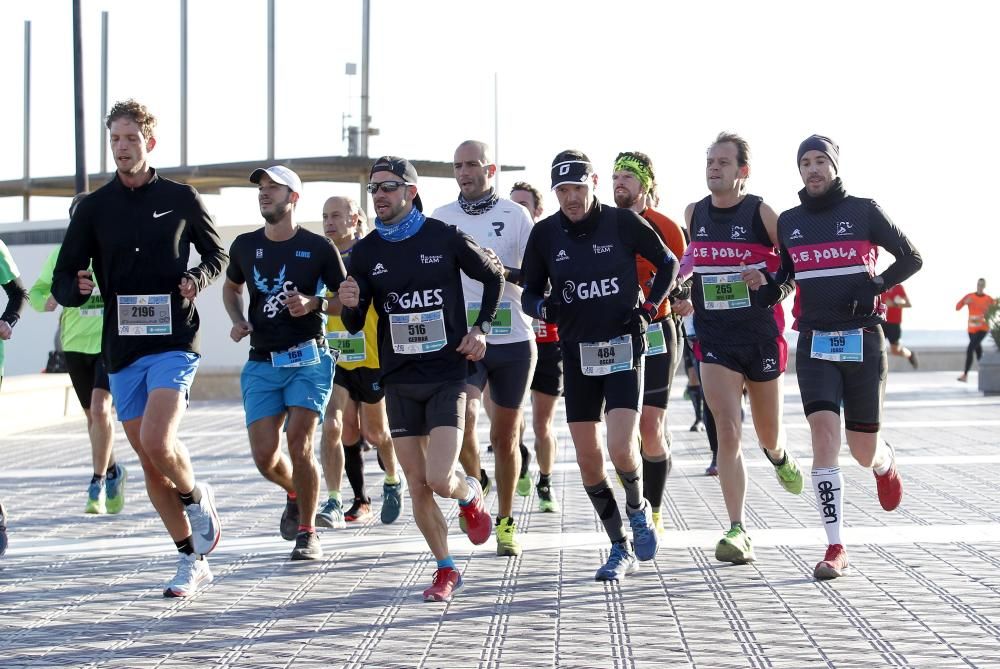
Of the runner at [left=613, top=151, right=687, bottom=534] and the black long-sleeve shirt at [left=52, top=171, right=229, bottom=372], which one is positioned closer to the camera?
the black long-sleeve shirt at [left=52, top=171, right=229, bottom=372]

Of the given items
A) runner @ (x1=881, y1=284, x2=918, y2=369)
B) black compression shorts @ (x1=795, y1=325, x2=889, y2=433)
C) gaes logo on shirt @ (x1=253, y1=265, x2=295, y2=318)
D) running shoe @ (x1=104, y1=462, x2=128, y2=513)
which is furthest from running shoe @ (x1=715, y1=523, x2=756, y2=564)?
runner @ (x1=881, y1=284, x2=918, y2=369)

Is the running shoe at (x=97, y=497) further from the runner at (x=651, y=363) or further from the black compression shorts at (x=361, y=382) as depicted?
the runner at (x=651, y=363)

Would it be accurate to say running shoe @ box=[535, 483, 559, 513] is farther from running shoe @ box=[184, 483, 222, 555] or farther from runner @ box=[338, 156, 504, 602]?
running shoe @ box=[184, 483, 222, 555]

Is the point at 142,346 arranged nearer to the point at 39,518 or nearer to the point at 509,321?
the point at 509,321

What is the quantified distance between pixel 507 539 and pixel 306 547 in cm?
106

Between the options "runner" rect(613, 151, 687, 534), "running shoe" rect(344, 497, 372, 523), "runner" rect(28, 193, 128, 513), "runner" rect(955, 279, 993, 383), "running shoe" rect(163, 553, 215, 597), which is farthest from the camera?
"runner" rect(955, 279, 993, 383)

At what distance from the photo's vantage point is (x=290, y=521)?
8133 millimetres

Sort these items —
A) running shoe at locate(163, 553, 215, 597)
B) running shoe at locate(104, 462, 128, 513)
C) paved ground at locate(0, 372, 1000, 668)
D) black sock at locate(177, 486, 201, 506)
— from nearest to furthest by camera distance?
1. paved ground at locate(0, 372, 1000, 668)
2. running shoe at locate(163, 553, 215, 597)
3. black sock at locate(177, 486, 201, 506)
4. running shoe at locate(104, 462, 128, 513)

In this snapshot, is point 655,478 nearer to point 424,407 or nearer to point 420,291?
point 424,407

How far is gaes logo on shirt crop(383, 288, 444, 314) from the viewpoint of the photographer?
22.1ft

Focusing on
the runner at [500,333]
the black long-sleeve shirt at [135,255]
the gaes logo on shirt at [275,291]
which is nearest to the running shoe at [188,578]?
the black long-sleeve shirt at [135,255]

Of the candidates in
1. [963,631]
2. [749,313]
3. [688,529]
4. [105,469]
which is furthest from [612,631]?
→ [105,469]

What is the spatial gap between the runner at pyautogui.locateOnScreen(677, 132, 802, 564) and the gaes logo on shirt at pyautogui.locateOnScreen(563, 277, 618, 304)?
0.82 m

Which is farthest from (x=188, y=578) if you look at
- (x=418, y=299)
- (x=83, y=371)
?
(x=83, y=371)
